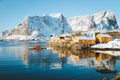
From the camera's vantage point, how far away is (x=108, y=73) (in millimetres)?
46469

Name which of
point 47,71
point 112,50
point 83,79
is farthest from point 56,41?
point 83,79

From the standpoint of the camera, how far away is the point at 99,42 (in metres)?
104

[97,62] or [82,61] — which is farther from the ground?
[82,61]

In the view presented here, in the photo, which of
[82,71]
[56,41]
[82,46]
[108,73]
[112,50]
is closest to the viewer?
[108,73]

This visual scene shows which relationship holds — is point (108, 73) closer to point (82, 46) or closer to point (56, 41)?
point (82, 46)

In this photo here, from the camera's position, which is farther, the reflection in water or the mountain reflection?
the mountain reflection

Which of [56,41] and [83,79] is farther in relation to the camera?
[56,41]

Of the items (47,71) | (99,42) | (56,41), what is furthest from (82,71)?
(56,41)

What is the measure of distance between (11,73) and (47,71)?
6026 mm

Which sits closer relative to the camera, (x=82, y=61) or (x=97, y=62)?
(x=97, y=62)

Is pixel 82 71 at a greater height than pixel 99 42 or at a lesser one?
lesser

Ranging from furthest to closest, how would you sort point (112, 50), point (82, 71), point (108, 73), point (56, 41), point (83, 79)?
point (56, 41) < point (112, 50) < point (82, 71) < point (108, 73) < point (83, 79)

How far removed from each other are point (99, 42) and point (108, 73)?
58462mm

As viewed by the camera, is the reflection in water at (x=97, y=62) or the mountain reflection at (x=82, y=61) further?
the mountain reflection at (x=82, y=61)
